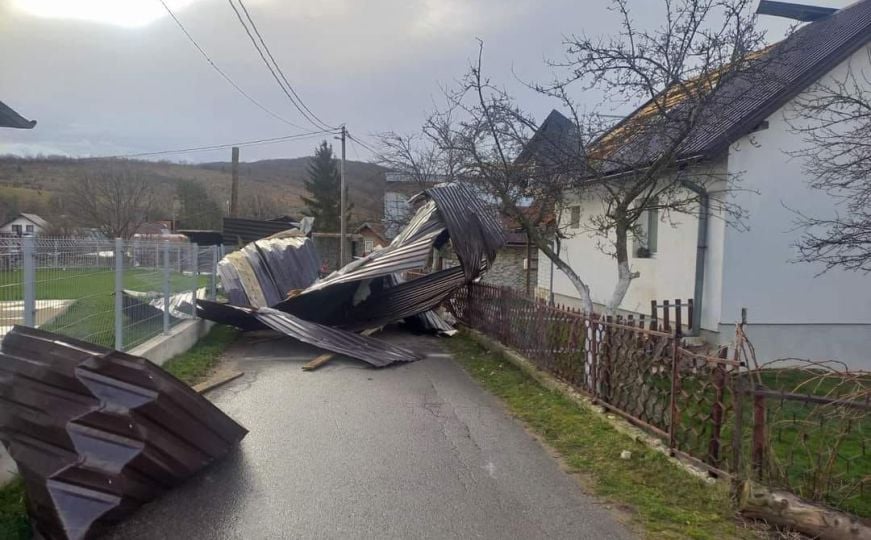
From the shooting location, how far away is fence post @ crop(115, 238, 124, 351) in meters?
6.77

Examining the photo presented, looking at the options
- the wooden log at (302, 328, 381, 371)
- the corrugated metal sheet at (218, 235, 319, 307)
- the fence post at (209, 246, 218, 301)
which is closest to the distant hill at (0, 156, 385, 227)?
the corrugated metal sheet at (218, 235, 319, 307)

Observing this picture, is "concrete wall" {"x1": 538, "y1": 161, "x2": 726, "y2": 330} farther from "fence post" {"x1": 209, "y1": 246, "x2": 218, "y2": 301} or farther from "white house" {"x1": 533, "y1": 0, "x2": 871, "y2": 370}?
"fence post" {"x1": 209, "y1": 246, "x2": 218, "y2": 301}

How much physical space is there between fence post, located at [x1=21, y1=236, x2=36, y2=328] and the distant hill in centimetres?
2348

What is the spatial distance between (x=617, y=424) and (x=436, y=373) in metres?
3.65

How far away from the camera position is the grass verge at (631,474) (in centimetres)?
407

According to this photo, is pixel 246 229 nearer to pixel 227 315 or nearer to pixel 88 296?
pixel 227 315

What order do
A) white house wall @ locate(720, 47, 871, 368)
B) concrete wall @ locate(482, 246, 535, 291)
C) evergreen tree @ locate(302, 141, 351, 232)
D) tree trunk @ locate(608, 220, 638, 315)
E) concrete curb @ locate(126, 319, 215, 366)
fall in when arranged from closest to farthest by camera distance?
1. concrete curb @ locate(126, 319, 215, 366)
2. tree trunk @ locate(608, 220, 638, 315)
3. white house wall @ locate(720, 47, 871, 368)
4. concrete wall @ locate(482, 246, 535, 291)
5. evergreen tree @ locate(302, 141, 351, 232)

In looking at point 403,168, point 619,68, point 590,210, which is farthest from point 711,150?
point 403,168

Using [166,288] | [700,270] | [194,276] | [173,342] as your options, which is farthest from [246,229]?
[700,270]

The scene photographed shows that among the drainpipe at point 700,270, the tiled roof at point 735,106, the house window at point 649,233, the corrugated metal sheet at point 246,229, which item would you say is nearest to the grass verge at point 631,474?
the tiled roof at point 735,106

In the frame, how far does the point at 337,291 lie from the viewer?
39.5 feet

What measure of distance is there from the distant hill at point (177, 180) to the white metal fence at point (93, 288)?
769 inches

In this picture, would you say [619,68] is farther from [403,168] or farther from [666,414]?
[403,168]

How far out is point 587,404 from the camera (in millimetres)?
6969
